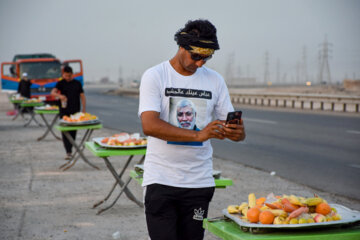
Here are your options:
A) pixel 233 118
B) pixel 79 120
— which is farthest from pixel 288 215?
pixel 79 120

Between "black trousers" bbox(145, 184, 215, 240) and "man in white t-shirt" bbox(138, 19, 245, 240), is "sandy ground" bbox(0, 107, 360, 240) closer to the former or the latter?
"black trousers" bbox(145, 184, 215, 240)

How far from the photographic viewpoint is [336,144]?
A: 1410 centimetres

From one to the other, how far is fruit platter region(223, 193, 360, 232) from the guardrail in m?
23.8

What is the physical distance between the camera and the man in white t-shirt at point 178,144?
2.89 meters

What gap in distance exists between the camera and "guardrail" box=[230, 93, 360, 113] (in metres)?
25.8

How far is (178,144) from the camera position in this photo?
9.57 feet

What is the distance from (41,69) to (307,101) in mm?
15676

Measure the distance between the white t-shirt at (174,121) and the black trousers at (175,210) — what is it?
48 mm

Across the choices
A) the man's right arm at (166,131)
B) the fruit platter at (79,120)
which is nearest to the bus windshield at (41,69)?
the fruit platter at (79,120)

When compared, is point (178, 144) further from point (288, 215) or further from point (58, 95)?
point (58, 95)

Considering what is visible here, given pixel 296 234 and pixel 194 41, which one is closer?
pixel 296 234

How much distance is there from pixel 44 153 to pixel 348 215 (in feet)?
33.9

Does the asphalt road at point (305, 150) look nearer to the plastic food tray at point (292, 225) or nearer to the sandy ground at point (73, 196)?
the sandy ground at point (73, 196)

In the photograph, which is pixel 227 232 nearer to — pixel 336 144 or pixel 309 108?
pixel 336 144
